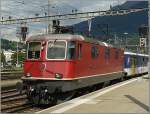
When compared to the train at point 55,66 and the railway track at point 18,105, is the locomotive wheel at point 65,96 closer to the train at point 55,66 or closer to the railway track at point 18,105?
the train at point 55,66

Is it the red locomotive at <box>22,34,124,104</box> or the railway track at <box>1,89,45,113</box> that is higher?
the red locomotive at <box>22,34,124,104</box>

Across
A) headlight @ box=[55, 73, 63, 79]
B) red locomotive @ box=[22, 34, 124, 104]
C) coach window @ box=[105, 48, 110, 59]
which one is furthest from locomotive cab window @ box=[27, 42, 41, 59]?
coach window @ box=[105, 48, 110, 59]

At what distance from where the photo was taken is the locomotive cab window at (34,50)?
1748 centimetres

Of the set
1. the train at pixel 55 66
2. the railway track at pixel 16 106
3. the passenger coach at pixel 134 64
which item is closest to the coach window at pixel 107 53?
the train at pixel 55 66

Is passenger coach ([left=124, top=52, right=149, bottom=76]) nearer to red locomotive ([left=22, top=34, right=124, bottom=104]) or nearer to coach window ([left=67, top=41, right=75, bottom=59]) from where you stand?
red locomotive ([left=22, top=34, right=124, bottom=104])

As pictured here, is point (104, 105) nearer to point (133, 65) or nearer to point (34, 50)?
point (34, 50)

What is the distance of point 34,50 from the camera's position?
57.8 feet

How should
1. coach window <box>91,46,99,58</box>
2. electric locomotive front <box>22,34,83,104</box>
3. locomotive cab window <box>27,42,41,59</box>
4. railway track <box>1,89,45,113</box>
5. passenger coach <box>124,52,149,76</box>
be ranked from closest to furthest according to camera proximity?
railway track <box>1,89,45,113</box>
electric locomotive front <box>22,34,83,104</box>
locomotive cab window <box>27,42,41,59</box>
coach window <box>91,46,99,58</box>
passenger coach <box>124,52,149,76</box>

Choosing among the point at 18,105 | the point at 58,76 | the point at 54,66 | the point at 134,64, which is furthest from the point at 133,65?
the point at 18,105

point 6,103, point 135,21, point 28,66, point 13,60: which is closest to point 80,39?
point 28,66

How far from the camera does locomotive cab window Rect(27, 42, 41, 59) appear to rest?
17478 millimetres

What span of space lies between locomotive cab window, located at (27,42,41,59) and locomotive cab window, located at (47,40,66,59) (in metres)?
0.49

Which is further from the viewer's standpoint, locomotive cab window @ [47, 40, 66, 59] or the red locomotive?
locomotive cab window @ [47, 40, 66, 59]

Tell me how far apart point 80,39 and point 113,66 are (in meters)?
8.45
